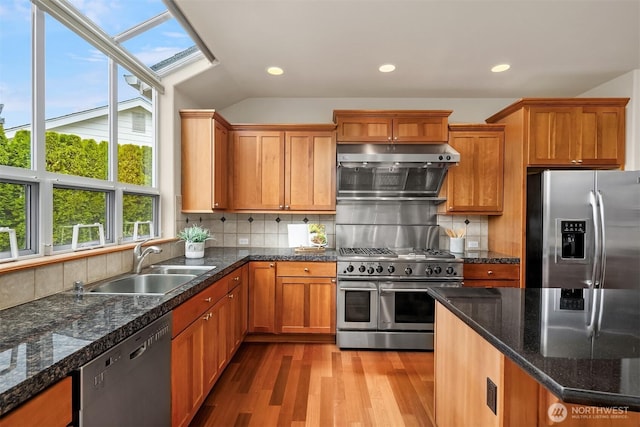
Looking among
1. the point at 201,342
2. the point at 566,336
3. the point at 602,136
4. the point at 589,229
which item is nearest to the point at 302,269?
the point at 201,342

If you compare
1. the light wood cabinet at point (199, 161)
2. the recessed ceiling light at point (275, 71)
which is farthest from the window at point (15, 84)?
the recessed ceiling light at point (275, 71)

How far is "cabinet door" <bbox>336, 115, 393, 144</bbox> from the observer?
3467mm

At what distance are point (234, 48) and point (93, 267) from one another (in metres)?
2.03

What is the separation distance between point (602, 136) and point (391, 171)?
2.04 meters

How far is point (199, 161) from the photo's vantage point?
322 cm

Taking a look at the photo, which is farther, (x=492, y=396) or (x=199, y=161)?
(x=199, y=161)

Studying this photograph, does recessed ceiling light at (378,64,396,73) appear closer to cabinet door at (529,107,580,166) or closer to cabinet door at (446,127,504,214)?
cabinet door at (446,127,504,214)

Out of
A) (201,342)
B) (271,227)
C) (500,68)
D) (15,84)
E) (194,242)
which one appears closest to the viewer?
(15,84)

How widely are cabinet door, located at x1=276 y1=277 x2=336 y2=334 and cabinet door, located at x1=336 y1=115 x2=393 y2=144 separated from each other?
1.53m

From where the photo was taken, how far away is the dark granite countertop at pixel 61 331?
0.84 metres

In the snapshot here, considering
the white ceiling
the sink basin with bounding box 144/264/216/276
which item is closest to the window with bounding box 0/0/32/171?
the white ceiling

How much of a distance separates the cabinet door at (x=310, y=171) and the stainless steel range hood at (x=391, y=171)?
5.4 inches

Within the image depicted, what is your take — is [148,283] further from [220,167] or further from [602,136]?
[602,136]

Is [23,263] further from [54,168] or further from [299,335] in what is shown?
[299,335]
